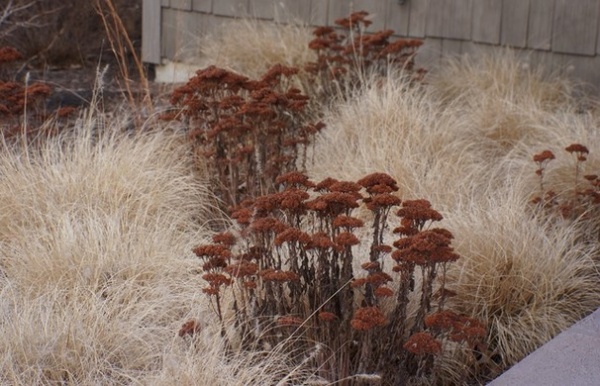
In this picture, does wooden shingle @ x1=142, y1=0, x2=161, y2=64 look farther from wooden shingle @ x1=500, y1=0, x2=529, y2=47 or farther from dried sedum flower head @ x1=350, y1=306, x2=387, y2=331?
dried sedum flower head @ x1=350, y1=306, x2=387, y2=331

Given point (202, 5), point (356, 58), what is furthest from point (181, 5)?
point (356, 58)

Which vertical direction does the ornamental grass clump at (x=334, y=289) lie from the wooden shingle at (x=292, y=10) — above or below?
below

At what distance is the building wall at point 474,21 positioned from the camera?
699 cm

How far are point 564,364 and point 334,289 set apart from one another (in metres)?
0.80

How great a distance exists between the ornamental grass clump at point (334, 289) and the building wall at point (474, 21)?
119 inches

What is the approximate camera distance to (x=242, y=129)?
16.1 feet

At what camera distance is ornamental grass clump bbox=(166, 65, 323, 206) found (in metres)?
4.86

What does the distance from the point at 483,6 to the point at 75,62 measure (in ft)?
18.3

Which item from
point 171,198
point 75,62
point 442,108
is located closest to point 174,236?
point 171,198

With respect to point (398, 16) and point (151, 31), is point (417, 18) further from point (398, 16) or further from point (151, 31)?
point (151, 31)

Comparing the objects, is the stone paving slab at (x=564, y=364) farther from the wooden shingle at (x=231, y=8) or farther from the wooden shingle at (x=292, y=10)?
the wooden shingle at (x=231, y=8)

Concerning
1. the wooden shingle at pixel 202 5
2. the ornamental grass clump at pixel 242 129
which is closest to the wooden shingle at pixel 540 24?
the ornamental grass clump at pixel 242 129

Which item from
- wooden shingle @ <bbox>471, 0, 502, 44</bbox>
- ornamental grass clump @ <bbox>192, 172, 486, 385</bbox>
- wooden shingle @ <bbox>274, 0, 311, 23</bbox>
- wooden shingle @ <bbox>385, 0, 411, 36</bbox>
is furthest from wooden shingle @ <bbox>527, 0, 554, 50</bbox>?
ornamental grass clump @ <bbox>192, 172, 486, 385</bbox>

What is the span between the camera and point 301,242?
136 inches
